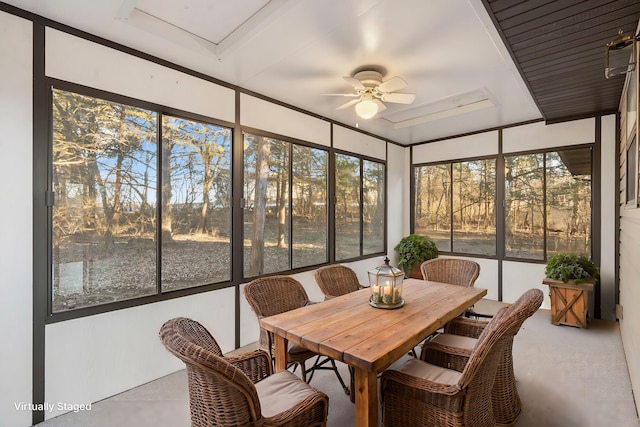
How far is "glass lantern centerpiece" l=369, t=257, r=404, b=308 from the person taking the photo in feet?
7.97

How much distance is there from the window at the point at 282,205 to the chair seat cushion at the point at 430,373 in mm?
2193

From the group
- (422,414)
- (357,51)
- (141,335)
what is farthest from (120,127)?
(422,414)

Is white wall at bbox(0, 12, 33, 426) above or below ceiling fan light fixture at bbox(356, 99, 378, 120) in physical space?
below

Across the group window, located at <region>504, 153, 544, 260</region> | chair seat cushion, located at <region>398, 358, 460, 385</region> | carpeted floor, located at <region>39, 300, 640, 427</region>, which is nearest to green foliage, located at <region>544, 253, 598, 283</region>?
window, located at <region>504, 153, 544, 260</region>

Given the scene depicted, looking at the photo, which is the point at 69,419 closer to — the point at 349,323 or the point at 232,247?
the point at 232,247

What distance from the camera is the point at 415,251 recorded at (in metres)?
5.69

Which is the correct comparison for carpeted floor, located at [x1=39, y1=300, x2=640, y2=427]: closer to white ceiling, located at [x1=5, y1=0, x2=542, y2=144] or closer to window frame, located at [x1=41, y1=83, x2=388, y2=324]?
window frame, located at [x1=41, y1=83, x2=388, y2=324]

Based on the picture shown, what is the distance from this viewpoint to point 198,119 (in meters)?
3.28

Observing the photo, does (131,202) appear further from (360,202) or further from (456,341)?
(360,202)

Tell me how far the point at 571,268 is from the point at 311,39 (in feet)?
13.6

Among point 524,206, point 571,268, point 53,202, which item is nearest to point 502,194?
point 524,206

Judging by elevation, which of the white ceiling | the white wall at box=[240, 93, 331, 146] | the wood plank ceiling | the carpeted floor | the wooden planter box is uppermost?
the white ceiling

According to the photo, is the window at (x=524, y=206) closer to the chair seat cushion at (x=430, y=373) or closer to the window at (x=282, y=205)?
the window at (x=282, y=205)

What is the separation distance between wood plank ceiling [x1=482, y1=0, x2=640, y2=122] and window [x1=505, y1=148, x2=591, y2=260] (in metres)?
1.22
